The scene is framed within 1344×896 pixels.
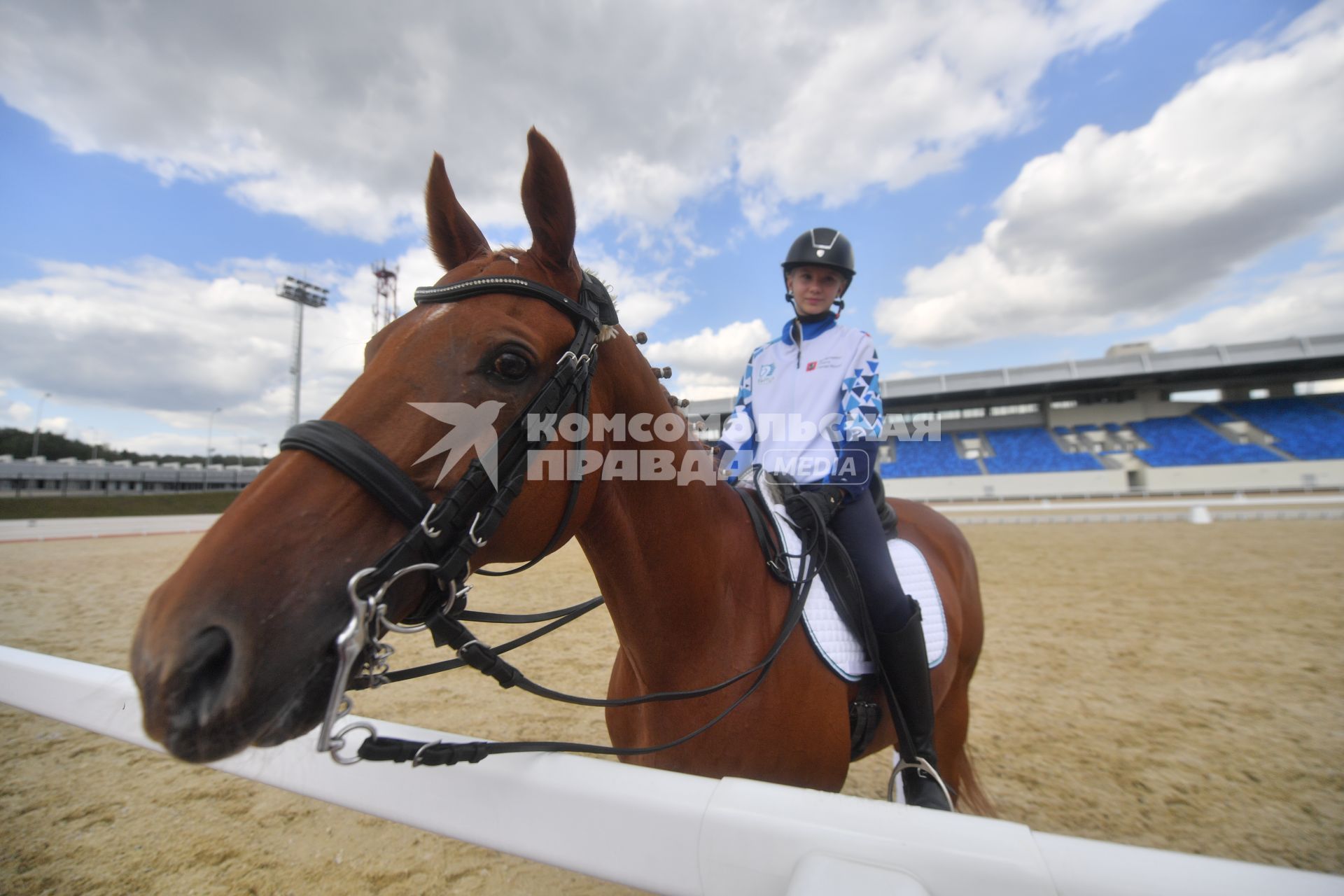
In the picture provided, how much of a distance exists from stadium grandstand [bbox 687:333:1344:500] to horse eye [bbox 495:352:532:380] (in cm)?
2605

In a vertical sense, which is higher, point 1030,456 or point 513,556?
point 1030,456

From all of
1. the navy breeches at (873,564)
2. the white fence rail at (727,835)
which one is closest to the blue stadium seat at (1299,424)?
the navy breeches at (873,564)

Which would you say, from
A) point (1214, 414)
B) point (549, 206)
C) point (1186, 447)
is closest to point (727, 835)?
point (549, 206)

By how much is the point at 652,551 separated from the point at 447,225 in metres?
1.17

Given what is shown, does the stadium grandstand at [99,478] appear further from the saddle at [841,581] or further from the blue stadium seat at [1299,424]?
the blue stadium seat at [1299,424]

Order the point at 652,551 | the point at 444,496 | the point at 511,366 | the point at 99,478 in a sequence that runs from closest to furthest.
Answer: the point at 444,496, the point at 511,366, the point at 652,551, the point at 99,478

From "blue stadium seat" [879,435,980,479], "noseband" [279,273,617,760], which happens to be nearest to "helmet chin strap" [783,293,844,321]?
"noseband" [279,273,617,760]

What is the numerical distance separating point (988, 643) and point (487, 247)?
6809 millimetres

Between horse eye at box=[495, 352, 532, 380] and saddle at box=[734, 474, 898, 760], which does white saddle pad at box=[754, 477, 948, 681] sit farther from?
horse eye at box=[495, 352, 532, 380]

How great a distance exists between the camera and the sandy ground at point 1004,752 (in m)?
2.45

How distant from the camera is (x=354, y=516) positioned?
3.35ft

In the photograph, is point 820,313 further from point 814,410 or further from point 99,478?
point 99,478

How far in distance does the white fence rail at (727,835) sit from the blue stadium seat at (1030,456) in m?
35.3

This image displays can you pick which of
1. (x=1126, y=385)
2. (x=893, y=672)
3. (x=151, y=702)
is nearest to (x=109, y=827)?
(x=151, y=702)
